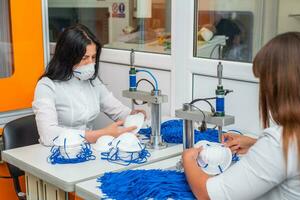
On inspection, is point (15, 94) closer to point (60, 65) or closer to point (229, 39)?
point (60, 65)

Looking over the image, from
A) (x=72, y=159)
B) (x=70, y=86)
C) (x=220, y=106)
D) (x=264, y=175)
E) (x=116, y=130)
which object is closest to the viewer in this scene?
(x=264, y=175)

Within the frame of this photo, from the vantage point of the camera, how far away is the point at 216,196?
3.83 ft

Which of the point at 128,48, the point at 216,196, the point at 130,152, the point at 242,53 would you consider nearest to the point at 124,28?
the point at 128,48

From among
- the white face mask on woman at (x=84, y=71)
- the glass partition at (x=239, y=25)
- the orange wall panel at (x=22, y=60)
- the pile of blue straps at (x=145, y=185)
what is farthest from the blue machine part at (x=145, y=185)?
the orange wall panel at (x=22, y=60)

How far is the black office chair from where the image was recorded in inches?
82.5

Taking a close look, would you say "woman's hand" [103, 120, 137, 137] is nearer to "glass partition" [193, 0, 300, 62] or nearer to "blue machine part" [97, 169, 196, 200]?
"blue machine part" [97, 169, 196, 200]

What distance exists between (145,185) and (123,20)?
170cm

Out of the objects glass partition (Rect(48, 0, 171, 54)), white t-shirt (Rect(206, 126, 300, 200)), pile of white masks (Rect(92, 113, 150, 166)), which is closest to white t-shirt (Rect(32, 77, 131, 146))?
pile of white masks (Rect(92, 113, 150, 166))

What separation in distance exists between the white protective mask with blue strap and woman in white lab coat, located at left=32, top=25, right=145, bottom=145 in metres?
0.21

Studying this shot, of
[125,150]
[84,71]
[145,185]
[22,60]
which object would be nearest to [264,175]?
[145,185]

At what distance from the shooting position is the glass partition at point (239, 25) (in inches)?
81.1

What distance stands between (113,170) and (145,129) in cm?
56

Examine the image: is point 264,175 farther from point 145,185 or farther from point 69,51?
point 69,51

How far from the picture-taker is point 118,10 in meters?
2.89
